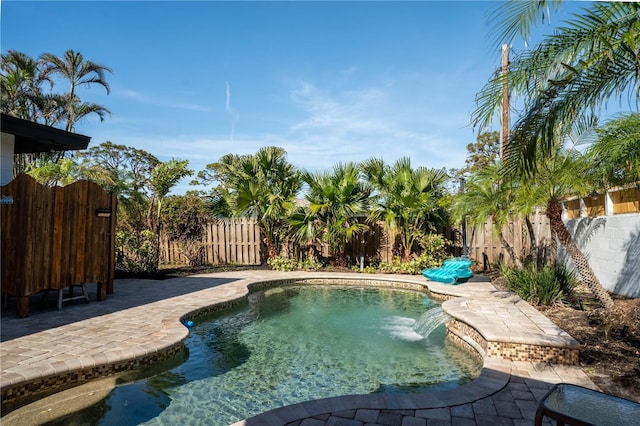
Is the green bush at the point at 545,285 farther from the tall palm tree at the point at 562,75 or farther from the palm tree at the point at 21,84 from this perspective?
the palm tree at the point at 21,84

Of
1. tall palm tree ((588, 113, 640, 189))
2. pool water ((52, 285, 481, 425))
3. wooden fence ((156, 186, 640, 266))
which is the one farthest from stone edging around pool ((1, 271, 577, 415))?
wooden fence ((156, 186, 640, 266))

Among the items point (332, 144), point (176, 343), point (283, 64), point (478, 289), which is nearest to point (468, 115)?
point (176, 343)

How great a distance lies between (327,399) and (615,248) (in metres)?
7.26

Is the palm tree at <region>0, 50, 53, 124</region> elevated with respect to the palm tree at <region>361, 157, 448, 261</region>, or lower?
A: elevated

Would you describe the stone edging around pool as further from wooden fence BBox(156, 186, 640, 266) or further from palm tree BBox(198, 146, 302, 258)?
palm tree BBox(198, 146, 302, 258)

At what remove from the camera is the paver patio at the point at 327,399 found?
3.00 metres

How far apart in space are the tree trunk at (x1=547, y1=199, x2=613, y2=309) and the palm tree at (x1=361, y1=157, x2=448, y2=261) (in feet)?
15.6

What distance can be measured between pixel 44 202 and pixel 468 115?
6.37 m

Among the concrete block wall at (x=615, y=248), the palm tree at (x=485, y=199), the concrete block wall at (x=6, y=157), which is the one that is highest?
the concrete block wall at (x=6, y=157)

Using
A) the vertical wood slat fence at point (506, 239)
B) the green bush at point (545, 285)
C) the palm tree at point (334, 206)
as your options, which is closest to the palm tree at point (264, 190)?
the palm tree at point (334, 206)

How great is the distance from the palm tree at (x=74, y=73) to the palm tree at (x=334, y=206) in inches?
584

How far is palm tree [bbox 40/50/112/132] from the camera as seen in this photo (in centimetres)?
1886

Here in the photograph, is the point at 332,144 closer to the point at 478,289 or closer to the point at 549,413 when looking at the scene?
the point at 478,289

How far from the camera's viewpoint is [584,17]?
11.0 ft
